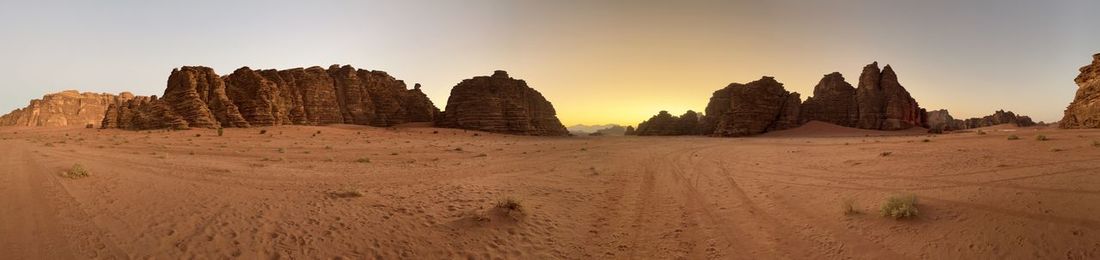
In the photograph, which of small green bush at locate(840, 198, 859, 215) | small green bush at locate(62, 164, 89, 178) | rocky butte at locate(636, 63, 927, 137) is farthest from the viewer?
rocky butte at locate(636, 63, 927, 137)

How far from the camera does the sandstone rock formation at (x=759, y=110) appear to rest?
50.4 metres

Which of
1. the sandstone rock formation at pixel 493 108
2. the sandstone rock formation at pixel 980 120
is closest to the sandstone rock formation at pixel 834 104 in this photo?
the sandstone rock formation at pixel 980 120

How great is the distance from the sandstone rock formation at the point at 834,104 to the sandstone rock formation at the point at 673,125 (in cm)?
1496

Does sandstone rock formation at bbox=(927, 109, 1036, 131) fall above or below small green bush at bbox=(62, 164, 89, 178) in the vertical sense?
above

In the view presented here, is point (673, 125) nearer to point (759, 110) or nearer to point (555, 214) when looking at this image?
point (759, 110)

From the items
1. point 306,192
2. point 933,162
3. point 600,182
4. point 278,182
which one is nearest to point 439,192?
point 306,192

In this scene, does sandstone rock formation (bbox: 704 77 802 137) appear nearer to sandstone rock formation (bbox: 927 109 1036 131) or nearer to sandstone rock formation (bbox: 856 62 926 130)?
sandstone rock formation (bbox: 856 62 926 130)

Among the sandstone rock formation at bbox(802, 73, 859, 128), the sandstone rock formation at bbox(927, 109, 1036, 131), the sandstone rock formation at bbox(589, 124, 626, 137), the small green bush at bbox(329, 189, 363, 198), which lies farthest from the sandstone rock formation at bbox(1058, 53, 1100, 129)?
the sandstone rock formation at bbox(589, 124, 626, 137)

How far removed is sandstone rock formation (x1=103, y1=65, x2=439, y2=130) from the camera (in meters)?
37.0

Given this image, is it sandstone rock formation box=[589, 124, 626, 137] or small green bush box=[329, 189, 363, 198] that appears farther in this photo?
sandstone rock formation box=[589, 124, 626, 137]

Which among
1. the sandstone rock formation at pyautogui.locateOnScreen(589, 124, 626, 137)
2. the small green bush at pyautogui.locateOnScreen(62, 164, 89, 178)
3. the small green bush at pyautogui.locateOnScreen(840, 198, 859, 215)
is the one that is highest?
the sandstone rock formation at pyautogui.locateOnScreen(589, 124, 626, 137)

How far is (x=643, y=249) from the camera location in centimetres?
626

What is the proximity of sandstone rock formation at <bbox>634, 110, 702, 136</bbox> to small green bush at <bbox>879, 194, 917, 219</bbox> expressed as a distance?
2259 inches

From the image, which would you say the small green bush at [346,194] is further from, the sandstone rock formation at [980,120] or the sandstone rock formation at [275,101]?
the sandstone rock formation at [980,120]
